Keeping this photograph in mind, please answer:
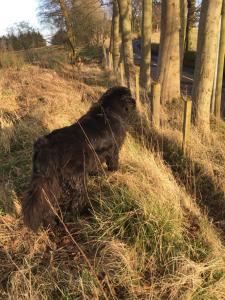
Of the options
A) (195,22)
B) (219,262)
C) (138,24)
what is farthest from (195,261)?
(138,24)

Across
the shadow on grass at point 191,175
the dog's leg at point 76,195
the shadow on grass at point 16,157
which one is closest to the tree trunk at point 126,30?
the shadow on grass at point 191,175

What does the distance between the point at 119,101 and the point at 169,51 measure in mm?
5192

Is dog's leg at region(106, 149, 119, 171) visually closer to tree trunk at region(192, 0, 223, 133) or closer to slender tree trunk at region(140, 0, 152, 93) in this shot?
tree trunk at region(192, 0, 223, 133)

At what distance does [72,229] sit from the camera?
396cm

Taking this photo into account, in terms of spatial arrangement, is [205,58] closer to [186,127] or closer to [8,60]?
[186,127]

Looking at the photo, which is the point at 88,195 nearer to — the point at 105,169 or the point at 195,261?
the point at 105,169

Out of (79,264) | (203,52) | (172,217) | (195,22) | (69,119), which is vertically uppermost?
(195,22)

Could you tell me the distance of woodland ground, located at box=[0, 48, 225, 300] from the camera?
3.03 metres

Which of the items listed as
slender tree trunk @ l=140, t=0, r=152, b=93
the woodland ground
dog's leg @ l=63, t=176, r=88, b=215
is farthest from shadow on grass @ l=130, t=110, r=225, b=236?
slender tree trunk @ l=140, t=0, r=152, b=93

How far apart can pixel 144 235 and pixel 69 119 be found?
4.42 metres

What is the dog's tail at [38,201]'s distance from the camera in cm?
366

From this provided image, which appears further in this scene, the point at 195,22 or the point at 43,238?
the point at 195,22

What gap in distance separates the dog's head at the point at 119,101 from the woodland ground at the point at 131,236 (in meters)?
0.82

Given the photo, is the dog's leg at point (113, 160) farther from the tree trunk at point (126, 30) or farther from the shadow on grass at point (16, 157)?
the tree trunk at point (126, 30)
